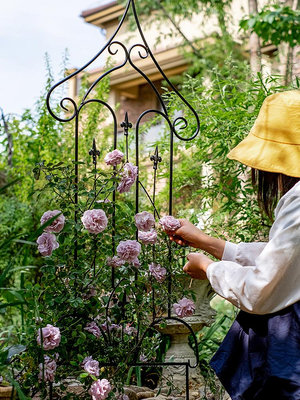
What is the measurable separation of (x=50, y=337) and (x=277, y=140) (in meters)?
1.04

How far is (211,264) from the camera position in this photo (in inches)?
70.2

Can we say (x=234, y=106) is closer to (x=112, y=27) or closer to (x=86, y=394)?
(x=86, y=394)

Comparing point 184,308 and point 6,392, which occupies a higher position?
point 184,308

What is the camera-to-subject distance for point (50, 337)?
6.25 ft

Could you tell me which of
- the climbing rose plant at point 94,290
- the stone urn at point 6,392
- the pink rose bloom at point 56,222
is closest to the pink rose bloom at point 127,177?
the climbing rose plant at point 94,290

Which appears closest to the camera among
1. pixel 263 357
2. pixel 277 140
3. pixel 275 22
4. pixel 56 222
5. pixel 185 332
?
pixel 263 357

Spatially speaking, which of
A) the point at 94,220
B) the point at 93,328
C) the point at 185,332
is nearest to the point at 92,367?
the point at 93,328

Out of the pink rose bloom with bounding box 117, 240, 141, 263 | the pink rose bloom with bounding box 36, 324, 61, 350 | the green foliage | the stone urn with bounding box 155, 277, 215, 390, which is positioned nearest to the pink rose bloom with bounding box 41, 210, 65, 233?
the pink rose bloom with bounding box 117, 240, 141, 263

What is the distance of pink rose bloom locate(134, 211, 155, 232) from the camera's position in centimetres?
215

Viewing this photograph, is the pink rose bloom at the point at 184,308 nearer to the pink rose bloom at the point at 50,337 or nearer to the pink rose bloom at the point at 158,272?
the pink rose bloom at the point at 158,272

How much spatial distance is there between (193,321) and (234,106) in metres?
1.16

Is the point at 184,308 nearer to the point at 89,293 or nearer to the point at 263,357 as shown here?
the point at 89,293

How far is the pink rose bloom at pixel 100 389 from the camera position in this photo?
6.33ft

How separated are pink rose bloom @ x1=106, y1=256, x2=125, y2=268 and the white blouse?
0.57 metres
